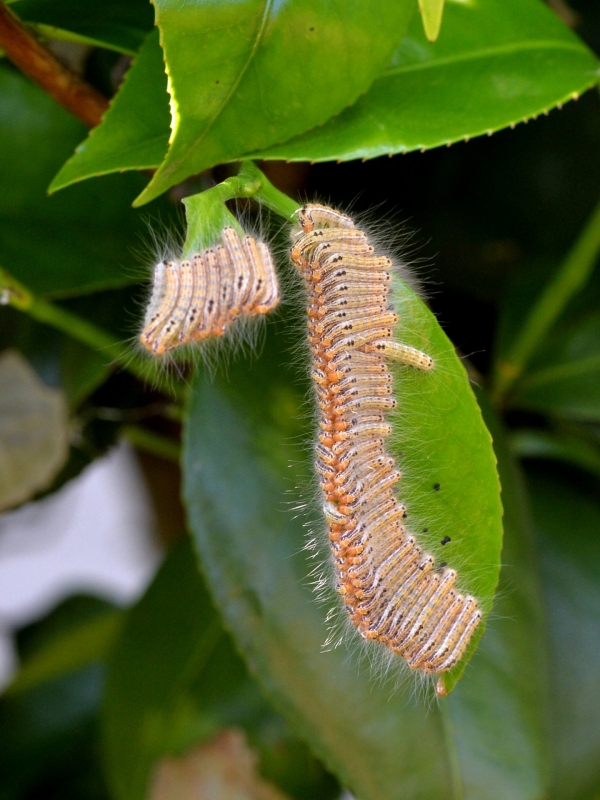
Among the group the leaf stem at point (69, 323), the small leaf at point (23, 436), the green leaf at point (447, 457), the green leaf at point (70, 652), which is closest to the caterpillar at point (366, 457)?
the green leaf at point (447, 457)

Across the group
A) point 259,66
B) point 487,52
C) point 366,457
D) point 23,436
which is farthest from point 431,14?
point 23,436

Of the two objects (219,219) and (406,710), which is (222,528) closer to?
(406,710)

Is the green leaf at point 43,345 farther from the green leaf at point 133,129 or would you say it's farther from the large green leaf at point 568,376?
the large green leaf at point 568,376

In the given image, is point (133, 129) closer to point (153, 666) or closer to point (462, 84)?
point (462, 84)

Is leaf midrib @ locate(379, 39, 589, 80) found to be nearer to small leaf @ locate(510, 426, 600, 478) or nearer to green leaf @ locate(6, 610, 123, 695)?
small leaf @ locate(510, 426, 600, 478)

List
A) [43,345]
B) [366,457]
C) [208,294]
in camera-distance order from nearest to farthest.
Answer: [208,294] → [366,457] → [43,345]

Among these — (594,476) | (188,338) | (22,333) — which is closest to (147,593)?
(22,333)
